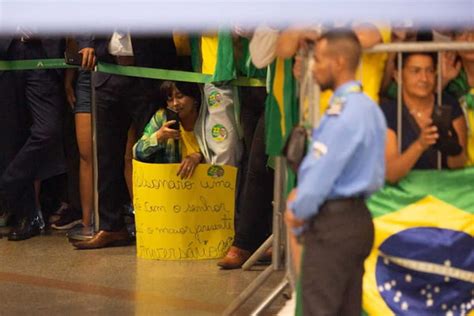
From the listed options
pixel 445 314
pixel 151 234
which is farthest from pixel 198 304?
pixel 445 314

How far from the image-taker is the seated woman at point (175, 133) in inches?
262

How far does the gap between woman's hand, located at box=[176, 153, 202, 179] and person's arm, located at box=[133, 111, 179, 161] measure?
5.4 inches

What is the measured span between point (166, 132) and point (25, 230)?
4.08 ft

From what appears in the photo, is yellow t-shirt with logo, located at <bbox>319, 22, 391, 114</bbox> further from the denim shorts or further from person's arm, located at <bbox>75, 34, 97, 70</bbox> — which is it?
the denim shorts

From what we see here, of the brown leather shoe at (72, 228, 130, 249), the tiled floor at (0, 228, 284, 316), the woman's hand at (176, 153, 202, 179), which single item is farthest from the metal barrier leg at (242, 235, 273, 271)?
the brown leather shoe at (72, 228, 130, 249)

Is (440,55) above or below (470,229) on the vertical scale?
above

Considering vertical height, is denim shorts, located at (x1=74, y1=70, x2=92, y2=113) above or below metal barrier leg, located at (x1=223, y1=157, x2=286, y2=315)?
above

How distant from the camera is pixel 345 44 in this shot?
163 inches

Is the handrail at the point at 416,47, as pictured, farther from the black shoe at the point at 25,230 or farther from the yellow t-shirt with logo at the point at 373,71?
the black shoe at the point at 25,230

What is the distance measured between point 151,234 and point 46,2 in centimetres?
415

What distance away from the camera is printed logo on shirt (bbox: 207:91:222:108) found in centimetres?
648

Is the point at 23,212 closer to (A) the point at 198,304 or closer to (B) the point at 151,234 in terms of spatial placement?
(B) the point at 151,234

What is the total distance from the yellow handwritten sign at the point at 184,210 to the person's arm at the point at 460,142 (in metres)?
2.17

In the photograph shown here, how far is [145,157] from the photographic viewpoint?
6758 mm
